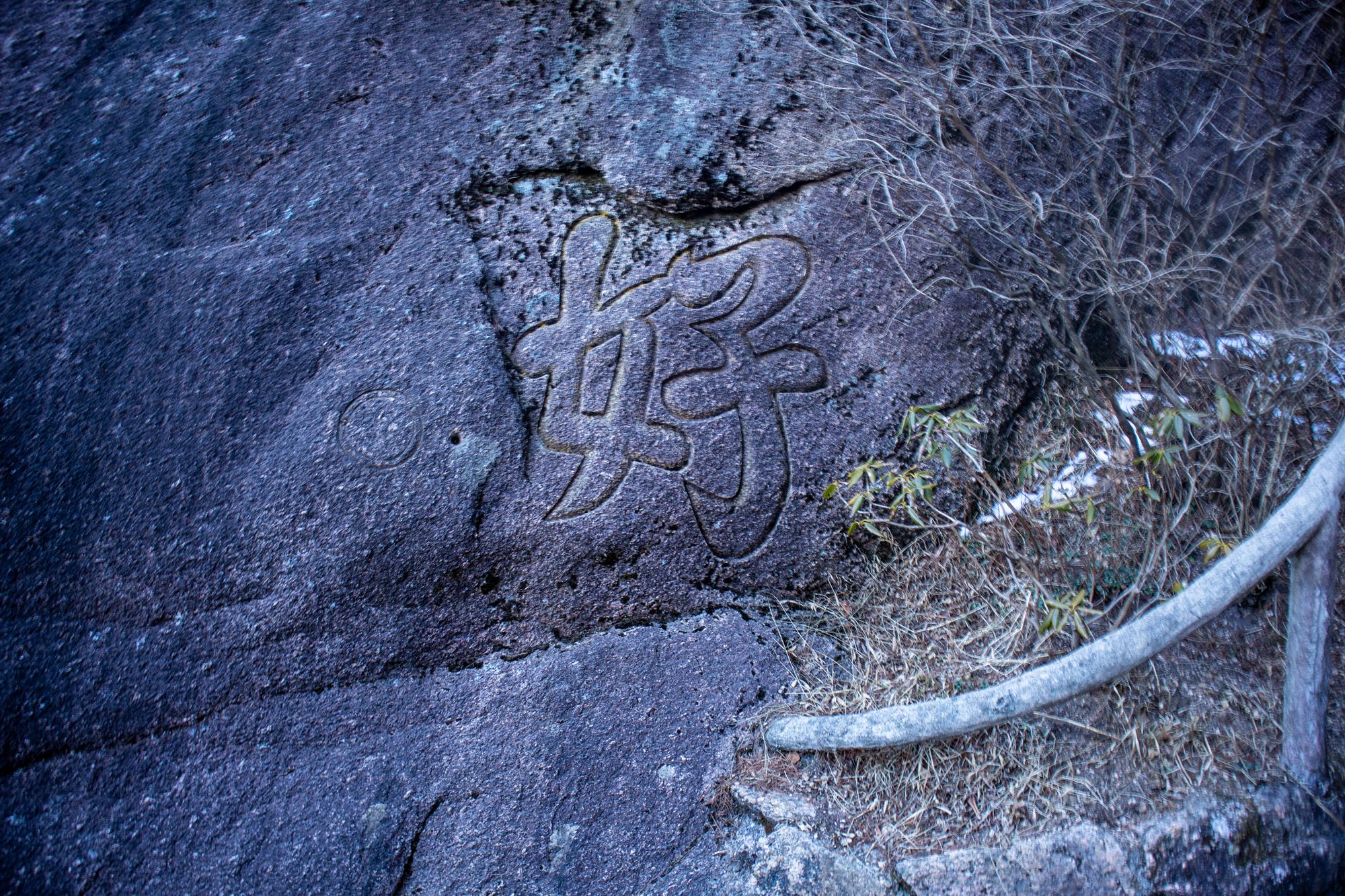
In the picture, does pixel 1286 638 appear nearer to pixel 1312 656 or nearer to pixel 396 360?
pixel 1312 656

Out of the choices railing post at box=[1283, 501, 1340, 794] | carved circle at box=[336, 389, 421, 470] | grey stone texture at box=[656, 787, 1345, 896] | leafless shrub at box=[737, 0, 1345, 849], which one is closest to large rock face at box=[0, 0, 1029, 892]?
carved circle at box=[336, 389, 421, 470]

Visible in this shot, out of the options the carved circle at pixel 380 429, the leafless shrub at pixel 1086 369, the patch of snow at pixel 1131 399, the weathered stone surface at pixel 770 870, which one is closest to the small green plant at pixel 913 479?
the leafless shrub at pixel 1086 369

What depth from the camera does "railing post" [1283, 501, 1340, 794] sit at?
1499 mm

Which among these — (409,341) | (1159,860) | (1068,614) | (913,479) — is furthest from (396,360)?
(1159,860)

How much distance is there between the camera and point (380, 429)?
75.7 inches

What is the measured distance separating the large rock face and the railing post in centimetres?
82

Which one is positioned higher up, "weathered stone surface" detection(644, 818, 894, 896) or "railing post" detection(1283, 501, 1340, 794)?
"railing post" detection(1283, 501, 1340, 794)

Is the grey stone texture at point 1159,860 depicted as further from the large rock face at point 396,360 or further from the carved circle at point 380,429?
the carved circle at point 380,429

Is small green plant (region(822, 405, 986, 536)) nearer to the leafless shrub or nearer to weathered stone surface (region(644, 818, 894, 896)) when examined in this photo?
the leafless shrub

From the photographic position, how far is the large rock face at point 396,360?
1.79 metres

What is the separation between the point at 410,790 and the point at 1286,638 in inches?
73.9

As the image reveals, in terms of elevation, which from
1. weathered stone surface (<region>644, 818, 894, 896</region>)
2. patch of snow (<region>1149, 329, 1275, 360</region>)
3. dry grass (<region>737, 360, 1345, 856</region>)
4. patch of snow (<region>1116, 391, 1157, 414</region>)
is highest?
patch of snow (<region>1149, 329, 1275, 360</region>)

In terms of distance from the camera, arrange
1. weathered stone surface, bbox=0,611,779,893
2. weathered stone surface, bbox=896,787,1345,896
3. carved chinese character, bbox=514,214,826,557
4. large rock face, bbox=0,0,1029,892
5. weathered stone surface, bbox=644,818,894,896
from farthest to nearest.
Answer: carved chinese character, bbox=514,214,826,557, large rock face, bbox=0,0,1029,892, weathered stone surface, bbox=0,611,779,893, weathered stone surface, bbox=644,818,894,896, weathered stone surface, bbox=896,787,1345,896

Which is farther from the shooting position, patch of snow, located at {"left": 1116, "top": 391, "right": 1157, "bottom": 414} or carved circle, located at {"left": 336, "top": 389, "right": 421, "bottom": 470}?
patch of snow, located at {"left": 1116, "top": 391, "right": 1157, "bottom": 414}
